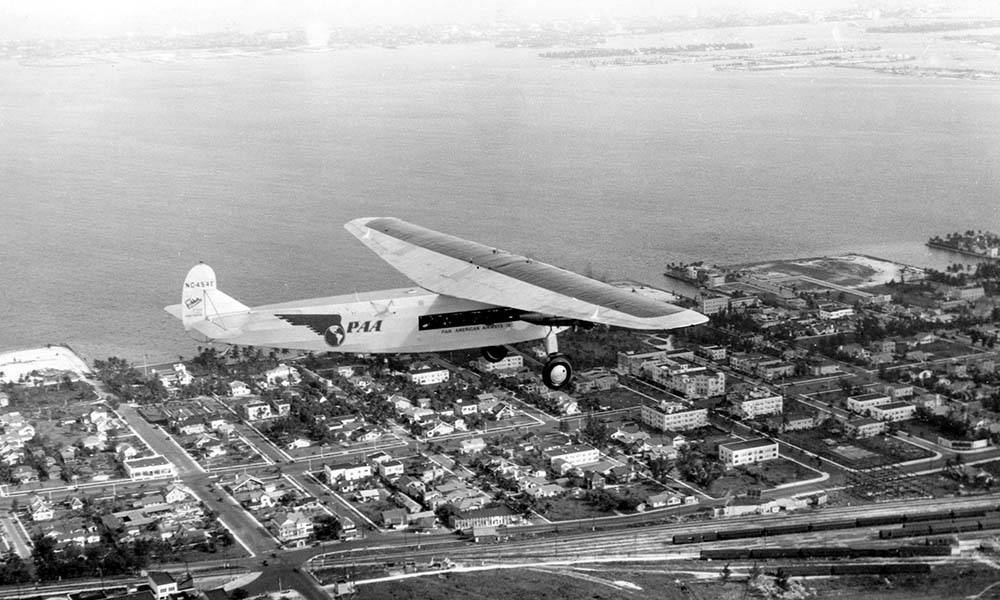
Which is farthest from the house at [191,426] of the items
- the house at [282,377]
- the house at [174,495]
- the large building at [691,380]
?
the large building at [691,380]

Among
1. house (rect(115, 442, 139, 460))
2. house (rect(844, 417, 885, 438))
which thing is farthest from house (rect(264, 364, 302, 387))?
house (rect(844, 417, 885, 438))

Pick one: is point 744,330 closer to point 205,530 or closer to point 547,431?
point 547,431

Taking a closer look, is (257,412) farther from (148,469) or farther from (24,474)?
(24,474)

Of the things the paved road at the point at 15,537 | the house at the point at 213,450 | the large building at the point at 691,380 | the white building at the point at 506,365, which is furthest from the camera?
the white building at the point at 506,365

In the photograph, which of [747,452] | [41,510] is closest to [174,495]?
[41,510]

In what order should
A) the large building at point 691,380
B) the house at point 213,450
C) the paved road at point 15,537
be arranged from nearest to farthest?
the paved road at point 15,537, the house at point 213,450, the large building at point 691,380

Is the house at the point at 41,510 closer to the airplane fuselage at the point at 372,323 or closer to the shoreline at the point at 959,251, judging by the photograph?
the airplane fuselage at the point at 372,323
